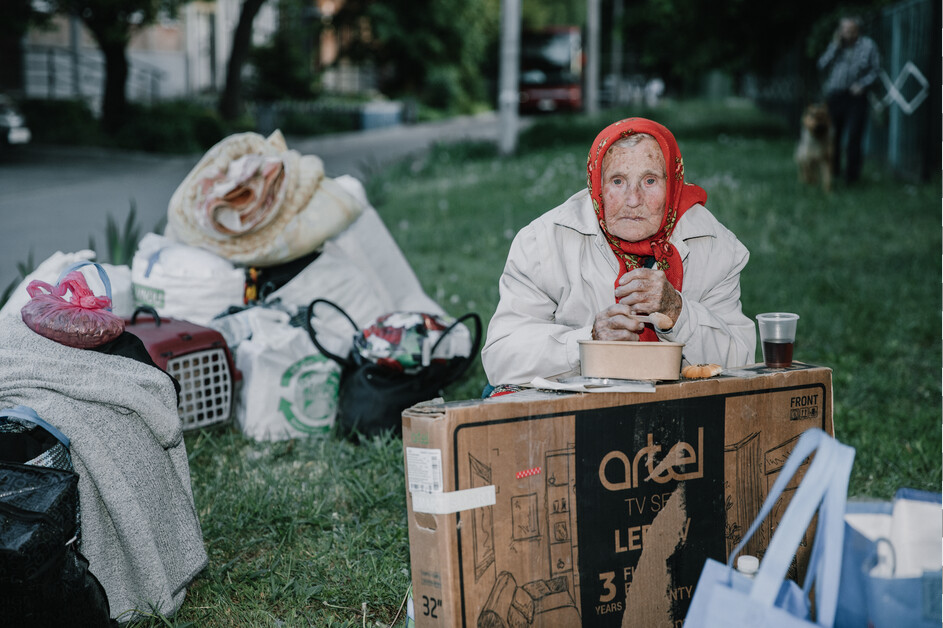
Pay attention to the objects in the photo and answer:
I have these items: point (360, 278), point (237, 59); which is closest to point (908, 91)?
point (360, 278)

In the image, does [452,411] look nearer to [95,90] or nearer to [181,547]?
[181,547]

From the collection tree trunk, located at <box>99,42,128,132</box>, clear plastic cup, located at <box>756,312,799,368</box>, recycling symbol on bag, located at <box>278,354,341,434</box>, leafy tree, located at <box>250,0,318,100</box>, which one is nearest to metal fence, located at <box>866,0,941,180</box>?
recycling symbol on bag, located at <box>278,354,341,434</box>

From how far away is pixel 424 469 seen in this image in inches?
76.3

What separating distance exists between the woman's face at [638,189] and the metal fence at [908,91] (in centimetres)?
860

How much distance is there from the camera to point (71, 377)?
248 cm

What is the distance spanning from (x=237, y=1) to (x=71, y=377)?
3518cm

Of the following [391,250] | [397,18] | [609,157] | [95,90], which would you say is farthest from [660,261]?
[397,18]

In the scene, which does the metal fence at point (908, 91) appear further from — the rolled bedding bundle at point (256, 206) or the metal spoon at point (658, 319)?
the metal spoon at point (658, 319)

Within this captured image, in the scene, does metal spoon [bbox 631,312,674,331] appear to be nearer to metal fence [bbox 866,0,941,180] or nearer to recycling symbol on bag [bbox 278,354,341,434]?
recycling symbol on bag [bbox 278,354,341,434]

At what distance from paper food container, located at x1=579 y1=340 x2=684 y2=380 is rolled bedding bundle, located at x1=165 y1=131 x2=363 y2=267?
7.68 feet

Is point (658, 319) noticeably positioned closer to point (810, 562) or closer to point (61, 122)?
point (810, 562)

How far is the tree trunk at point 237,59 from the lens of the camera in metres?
19.9

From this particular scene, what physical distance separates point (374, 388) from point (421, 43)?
33.1 m

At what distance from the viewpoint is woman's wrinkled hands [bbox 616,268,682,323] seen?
2.37 m
